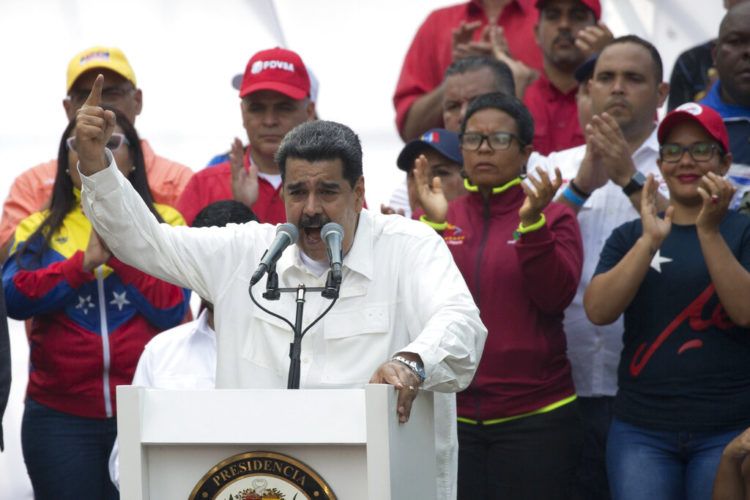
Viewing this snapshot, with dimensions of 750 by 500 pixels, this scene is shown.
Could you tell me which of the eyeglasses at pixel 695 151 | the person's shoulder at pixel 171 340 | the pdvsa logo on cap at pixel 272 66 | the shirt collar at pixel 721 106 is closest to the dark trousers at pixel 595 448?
the eyeglasses at pixel 695 151

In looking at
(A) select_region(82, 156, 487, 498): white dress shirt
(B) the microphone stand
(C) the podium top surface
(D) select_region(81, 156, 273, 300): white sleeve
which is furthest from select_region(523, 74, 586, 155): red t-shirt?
(C) the podium top surface

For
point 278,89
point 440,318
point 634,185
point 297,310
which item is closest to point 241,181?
point 278,89

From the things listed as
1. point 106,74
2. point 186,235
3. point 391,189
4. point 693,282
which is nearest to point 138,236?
point 186,235

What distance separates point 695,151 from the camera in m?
5.31

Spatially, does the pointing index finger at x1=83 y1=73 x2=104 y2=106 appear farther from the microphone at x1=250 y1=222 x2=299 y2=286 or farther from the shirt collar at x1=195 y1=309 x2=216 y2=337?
the shirt collar at x1=195 y1=309 x2=216 y2=337

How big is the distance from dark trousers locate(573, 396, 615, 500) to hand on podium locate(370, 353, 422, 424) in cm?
234

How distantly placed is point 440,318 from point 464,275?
1605mm

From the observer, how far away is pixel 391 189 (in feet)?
25.6

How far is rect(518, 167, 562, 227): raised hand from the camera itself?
5.13 meters

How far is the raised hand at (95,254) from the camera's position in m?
5.49

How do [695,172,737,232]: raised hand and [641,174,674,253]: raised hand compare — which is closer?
[695,172,737,232]: raised hand

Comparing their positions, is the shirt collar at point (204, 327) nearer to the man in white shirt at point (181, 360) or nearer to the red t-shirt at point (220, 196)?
the man in white shirt at point (181, 360)

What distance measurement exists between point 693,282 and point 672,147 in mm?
590

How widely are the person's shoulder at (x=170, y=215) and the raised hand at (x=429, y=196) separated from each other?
110 cm
